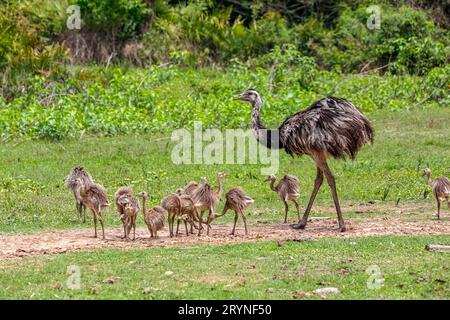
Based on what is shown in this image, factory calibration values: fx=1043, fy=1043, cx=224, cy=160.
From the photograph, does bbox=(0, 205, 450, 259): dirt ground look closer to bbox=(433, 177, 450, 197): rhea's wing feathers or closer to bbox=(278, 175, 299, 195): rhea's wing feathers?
bbox=(433, 177, 450, 197): rhea's wing feathers

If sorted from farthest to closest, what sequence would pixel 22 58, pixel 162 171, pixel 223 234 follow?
pixel 22 58, pixel 162 171, pixel 223 234

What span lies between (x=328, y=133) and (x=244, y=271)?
3.02 metres

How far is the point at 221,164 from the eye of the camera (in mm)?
17844

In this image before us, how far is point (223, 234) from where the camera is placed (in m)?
12.9

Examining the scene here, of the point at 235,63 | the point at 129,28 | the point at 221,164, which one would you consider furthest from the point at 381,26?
the point at 221,164

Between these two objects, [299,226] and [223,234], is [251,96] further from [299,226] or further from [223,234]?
[223,234]

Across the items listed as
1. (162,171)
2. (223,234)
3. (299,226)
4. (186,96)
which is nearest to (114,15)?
(186,96)

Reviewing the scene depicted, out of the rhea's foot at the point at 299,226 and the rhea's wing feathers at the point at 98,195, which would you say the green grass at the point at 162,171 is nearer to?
the rhea's foot at the point at 299,226

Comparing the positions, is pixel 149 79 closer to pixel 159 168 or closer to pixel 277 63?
pixel 277 63

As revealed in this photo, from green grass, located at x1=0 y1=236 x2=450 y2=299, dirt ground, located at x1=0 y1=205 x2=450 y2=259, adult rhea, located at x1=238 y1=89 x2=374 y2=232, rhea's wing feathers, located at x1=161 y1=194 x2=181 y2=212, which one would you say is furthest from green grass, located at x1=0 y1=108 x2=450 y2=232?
green grass, located at x1=0 y1=236 x2=450 y2=299

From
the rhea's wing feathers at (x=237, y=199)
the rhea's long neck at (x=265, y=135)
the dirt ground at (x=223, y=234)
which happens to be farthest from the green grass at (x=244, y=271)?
the rhea's long neck at (x=265, y=135)

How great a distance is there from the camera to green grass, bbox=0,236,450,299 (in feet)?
31.8

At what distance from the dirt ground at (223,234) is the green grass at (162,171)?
1.95 ft

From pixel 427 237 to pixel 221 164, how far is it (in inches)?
242
